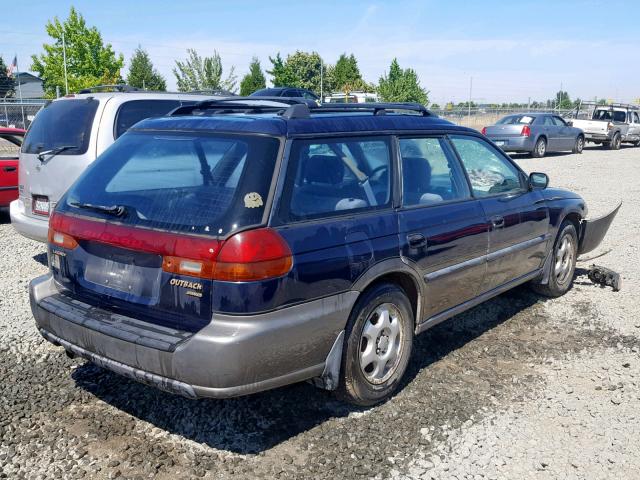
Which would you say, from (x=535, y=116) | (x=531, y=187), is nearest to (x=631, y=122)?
(x=535, y=116)

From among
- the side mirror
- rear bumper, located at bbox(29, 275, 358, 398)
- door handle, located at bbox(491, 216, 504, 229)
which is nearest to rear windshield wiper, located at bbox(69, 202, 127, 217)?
rear bumper, located at bbox(29, 275, 358, 398)

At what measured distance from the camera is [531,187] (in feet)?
17.2

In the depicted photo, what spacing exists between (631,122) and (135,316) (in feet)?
101

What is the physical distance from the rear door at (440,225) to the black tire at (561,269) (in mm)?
1492

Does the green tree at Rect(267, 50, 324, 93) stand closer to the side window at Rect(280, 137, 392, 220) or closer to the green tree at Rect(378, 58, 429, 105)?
the green tree at Rect(378, 58, 429, 105)

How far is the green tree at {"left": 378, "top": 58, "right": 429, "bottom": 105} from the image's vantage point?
47.9m

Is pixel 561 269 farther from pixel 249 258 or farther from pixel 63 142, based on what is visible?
pixel 63 142

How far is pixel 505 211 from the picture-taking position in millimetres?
4746

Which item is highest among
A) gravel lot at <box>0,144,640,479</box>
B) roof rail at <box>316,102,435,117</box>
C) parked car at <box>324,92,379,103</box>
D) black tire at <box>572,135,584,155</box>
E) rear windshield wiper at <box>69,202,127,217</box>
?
parked car at <box>324,92,379,103</box>

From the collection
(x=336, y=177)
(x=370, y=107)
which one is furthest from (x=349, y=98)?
(x=336, y=177)

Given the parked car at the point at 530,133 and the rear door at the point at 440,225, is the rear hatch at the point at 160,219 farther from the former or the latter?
the parked car at the point at 530,133

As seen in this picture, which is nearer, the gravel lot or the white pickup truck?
the gravel lot

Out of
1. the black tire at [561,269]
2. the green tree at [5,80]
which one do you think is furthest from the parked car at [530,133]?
the green tree at [5,80]

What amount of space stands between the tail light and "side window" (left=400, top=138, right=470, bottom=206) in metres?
1.15
